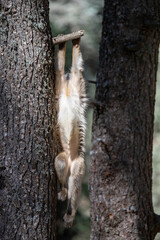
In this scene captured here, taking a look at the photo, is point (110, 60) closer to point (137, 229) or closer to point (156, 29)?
point (156, 29)

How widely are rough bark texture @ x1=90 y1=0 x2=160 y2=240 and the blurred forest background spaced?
3.33 meters

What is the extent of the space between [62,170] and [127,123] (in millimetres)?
952

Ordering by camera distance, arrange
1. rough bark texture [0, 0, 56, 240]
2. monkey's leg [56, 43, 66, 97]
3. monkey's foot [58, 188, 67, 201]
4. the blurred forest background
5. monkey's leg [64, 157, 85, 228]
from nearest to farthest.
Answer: rough bark texture [0, 0, 56, 240] → monkey's leg [56, 43, 66, 97] → monkey's foot [58, 188, 67, 201] → monkey's leg [64, 157, 85, 228] → the blurred forest background

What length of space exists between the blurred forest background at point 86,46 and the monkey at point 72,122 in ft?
7.82

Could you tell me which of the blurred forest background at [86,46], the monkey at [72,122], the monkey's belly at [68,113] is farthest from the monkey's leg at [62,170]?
the blurred forest background at [86,46]

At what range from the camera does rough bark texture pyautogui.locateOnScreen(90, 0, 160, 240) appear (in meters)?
3.42

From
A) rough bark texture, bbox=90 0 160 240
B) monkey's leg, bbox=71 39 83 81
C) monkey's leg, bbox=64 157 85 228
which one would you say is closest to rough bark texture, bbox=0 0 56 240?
rough bark texture, bbox=90 0 160 240

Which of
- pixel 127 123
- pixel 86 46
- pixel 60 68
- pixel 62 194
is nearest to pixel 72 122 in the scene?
pixel 60 68

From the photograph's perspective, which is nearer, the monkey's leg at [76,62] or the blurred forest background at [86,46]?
the monkey's leg at [76,62]

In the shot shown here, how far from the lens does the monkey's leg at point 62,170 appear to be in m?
3.86

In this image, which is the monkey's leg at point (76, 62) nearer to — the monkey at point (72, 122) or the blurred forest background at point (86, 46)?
the monkey at point (72, 122)

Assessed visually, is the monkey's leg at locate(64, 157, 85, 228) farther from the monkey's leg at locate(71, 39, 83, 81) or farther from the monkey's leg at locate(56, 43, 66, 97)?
the monkey's leg at locate(71, 39, 83, 81)

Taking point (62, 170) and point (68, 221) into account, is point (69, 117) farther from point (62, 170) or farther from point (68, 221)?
point (68, 221)

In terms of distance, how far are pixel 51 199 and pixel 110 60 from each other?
1.39 m
